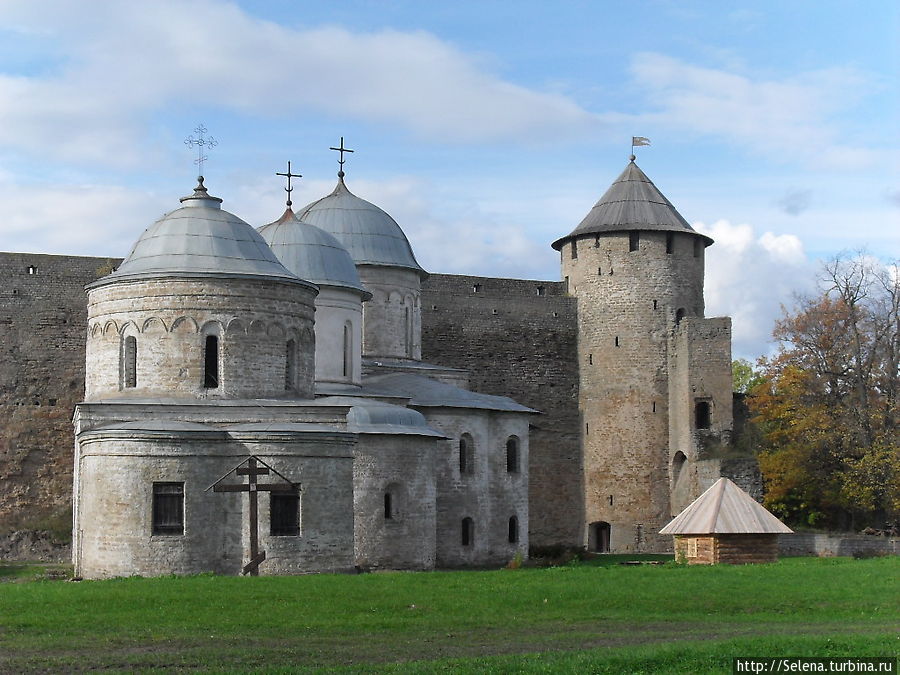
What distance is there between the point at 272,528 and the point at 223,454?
5.00 feet

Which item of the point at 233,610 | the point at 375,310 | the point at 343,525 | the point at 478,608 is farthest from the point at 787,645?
the point at 375,310

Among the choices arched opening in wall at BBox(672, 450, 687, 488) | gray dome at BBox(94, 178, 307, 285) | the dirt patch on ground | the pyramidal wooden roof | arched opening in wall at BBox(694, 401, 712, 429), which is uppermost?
gray dome at BBox(94, 178, 307, 285)

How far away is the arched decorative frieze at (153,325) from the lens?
26562mm

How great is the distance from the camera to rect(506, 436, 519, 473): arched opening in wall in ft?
109

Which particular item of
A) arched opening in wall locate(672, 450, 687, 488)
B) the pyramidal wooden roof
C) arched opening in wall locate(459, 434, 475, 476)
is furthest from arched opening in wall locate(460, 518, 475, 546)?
arched opening in wall locate(672, 450, 687, 488)

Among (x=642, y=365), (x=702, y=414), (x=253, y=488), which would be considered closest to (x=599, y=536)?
(x=702, y=414)

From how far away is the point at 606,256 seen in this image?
40188mm

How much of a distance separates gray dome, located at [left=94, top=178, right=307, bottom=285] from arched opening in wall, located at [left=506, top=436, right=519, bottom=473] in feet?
26.0

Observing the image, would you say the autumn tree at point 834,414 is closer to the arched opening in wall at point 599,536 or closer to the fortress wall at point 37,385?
the arched opening in wall at point 599,536

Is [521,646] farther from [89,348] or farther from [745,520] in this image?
[89,348]

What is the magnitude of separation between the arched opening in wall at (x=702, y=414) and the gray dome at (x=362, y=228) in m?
8.28

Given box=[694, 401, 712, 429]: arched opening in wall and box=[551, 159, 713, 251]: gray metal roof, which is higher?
box=[551, 159, 713, 251]: gray metal roof

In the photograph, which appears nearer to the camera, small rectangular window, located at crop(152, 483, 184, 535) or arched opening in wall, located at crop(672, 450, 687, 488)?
small rectangular window, located at crop(152, 483, 184, 535)

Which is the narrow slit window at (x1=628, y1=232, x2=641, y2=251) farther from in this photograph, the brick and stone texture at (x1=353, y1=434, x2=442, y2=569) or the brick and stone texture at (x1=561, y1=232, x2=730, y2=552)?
the brick and stone texture at (x1=353, y1=434, x2=442, y2=569)
